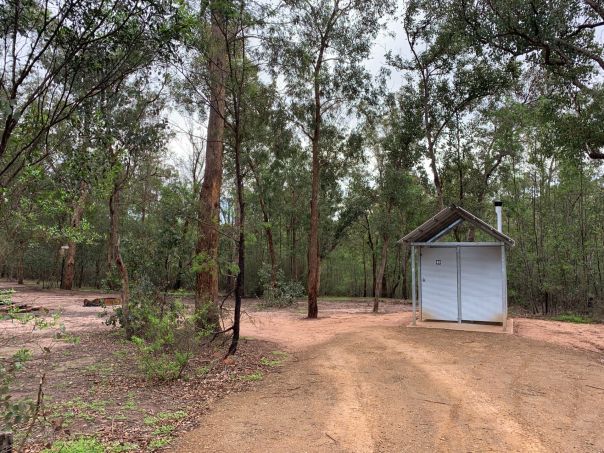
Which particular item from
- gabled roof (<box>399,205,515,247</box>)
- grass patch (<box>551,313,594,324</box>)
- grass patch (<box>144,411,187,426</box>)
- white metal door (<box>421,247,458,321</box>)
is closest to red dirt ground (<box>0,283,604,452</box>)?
grass patch (<box>144,411,187,426</box>)

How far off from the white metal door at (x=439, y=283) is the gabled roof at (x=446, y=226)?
49 centimetres

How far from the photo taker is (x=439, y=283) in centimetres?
1099

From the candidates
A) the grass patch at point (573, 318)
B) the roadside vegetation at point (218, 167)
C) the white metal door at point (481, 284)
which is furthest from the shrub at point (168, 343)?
the grass patch at point (573, 318)

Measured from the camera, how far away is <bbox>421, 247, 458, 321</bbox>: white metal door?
35.5 feet

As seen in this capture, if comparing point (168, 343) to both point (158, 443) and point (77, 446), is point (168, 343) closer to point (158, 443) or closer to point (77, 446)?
point (158, 443)

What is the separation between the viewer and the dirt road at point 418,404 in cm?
396

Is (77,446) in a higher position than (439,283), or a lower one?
lower

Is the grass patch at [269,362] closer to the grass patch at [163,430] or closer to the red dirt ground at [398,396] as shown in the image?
the red dirt ground at [398,396]

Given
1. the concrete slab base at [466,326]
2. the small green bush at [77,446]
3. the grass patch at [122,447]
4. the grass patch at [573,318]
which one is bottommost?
the grass patch at [122,447]

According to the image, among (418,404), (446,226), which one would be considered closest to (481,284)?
(446,226)

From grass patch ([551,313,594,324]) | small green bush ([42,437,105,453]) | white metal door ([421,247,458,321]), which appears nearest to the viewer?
small green bush ([42,437,105,453])

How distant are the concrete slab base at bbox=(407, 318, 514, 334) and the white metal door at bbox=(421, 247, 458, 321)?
175 millimetres

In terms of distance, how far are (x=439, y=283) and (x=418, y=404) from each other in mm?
6402

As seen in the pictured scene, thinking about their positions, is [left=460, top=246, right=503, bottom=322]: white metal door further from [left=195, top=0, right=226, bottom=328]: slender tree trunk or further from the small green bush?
the small green bush
